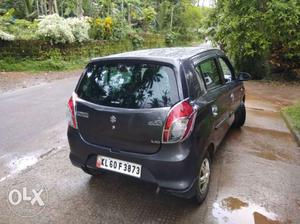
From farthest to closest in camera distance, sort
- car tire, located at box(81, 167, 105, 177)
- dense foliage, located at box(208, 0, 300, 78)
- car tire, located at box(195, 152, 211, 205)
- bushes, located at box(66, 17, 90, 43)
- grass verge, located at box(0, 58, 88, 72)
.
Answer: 1. bushes, located at box(66, 17, 90, 43)
2. grass verge, located at box(0, 58, 88, 72)
3. dense foliage, located at box(208, 0, 300, 78)
4. car tire, located at box(81, 167, 105, 177)
5. car tire, located at box(195, 152, 211, 205)

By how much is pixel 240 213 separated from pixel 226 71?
2463 mm

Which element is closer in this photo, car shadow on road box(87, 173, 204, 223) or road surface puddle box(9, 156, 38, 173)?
car shadow on road box(87, 173, 204, 223)

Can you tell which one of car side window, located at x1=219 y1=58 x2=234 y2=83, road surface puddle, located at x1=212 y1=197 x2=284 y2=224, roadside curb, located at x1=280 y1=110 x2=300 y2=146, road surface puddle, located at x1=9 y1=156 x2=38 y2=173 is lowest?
roadside curb, located at x1=280 y1=110 x2=300 y2=146

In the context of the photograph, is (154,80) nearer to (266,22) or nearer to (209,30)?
(266,22)

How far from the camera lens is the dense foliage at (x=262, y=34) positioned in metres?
9.83

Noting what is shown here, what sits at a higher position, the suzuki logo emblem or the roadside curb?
the suzuki logo emblem

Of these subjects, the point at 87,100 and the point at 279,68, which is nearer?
the point at 87,100

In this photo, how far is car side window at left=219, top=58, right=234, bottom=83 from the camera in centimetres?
441

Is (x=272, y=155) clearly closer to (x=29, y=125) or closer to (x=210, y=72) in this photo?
(x=210, y=72)

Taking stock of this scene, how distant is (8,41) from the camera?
485 inches

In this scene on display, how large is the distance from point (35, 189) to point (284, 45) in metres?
10.4

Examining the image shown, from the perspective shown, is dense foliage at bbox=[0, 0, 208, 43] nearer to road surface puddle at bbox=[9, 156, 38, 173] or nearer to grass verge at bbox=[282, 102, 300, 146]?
road surface puddle at bbox=[9, 156, 38, 173]

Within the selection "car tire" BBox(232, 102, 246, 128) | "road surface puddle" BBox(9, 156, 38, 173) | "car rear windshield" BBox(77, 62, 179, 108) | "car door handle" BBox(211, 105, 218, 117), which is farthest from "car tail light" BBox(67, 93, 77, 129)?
"car tire" BBox(232, 102, 246, 128)

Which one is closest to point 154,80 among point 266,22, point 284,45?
point 266,22
